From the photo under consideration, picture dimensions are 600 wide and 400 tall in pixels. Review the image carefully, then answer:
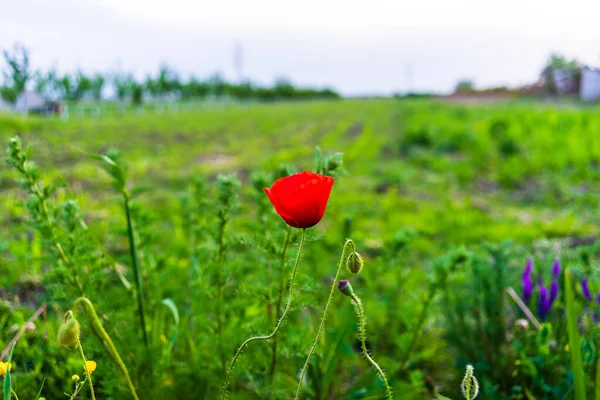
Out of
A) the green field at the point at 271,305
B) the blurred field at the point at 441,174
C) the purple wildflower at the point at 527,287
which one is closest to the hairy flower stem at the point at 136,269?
the green field at the point at 271,305

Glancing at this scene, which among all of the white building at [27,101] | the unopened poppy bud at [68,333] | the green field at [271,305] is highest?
the white building at [27,101]

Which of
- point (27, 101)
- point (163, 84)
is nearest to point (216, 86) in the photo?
point (163, 84)

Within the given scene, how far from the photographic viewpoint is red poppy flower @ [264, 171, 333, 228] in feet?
3.12

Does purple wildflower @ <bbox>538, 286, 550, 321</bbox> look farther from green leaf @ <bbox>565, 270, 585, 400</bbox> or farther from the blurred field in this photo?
the blurred field

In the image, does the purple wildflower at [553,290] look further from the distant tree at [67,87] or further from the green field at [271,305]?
the distant tree at [67,87]

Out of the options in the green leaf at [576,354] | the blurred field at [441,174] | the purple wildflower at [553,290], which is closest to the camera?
the green leaf at [576,354]

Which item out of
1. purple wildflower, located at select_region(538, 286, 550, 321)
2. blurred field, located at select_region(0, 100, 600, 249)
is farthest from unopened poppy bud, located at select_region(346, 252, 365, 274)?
purple wildflower, located at select_region(538, 286, 550, 321)

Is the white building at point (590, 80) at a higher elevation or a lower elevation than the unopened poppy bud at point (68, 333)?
higher

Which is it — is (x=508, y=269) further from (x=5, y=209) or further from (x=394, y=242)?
(x=5, y=209)

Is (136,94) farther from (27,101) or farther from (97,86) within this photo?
(27,101)

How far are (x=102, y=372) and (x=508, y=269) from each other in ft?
5.29

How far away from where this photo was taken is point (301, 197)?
955 millimetres

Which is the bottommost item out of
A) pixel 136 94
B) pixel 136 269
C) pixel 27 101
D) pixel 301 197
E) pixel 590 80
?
pixel 136 269

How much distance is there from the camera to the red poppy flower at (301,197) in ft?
3.12
